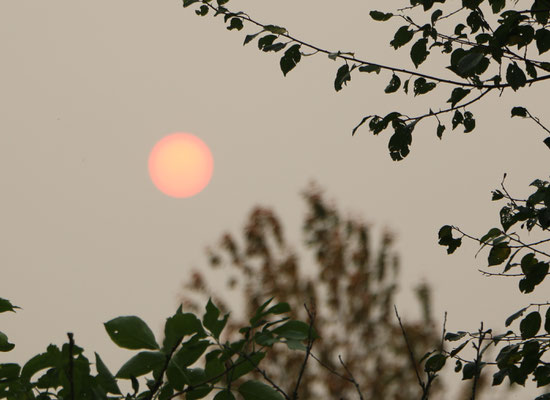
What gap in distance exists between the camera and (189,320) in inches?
60.5

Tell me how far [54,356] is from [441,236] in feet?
5.19

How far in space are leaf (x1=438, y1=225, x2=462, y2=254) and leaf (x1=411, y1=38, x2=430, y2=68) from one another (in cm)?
62

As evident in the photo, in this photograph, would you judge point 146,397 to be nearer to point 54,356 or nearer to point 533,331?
point 54,356

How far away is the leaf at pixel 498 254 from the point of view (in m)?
2.59

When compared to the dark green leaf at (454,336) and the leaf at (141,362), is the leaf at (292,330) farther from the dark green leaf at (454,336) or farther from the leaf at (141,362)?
the dark green leaf at (454,336)

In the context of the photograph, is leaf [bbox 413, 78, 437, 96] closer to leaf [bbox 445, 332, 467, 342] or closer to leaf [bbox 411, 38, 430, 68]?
leaf [bbox 411, 38, 430, 68]

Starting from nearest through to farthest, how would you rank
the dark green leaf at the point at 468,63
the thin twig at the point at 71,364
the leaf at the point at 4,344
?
the thin twig at the point at 71,364
the leaf at the point at 4,344
the dark green leaf at the point at 468,63

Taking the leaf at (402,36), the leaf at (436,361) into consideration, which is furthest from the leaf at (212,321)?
the leaf at (402,36)

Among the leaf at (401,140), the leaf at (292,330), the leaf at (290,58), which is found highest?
the leaf at (290,58)

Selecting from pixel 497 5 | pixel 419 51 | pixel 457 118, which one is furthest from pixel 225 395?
pixel 497 5

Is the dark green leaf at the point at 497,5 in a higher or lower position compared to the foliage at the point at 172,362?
higher

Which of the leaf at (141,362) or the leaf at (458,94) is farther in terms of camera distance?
the leaf at (458,94)

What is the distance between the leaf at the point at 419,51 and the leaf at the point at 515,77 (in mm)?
346

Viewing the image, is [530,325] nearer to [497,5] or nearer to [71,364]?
[497,5]
